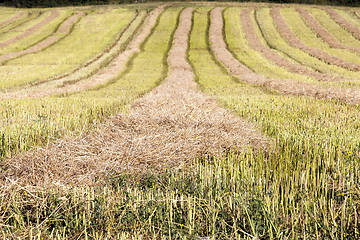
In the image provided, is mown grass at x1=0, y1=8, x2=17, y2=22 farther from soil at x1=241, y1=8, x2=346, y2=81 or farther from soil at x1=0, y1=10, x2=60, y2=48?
soil at x1=241, y1=8, x2=346, y2=81

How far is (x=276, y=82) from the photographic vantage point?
16.1m

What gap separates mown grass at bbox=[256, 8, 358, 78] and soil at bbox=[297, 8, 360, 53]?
5.48 meters

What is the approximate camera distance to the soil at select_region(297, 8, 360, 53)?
31.2 metres

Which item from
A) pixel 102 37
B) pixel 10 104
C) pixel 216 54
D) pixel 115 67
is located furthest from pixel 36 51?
pixel 10 104

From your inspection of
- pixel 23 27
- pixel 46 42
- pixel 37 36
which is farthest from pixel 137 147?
pixel 23 27

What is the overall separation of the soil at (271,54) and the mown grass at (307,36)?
6.17 m

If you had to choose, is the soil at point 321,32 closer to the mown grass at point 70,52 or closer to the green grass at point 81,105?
the green grass at point 81,105

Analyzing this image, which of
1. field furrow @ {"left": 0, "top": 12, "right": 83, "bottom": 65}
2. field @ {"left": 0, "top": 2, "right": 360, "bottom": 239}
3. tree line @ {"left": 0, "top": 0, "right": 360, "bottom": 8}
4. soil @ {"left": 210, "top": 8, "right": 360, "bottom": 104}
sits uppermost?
tree line @ {"left": 0, "top": 0, "right": 360, "bottom": 8}

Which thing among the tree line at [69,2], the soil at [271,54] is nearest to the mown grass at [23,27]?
the tree line at [69,2]

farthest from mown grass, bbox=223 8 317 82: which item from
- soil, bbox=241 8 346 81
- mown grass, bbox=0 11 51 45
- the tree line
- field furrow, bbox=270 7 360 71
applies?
mown grass, bbox=0 11 51 45

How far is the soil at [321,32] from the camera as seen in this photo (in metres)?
31.2

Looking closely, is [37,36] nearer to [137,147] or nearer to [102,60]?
[102,60]

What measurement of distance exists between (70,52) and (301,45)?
96.4 feet

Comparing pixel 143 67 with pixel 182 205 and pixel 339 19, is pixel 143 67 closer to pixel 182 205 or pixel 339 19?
pixel 182 205
